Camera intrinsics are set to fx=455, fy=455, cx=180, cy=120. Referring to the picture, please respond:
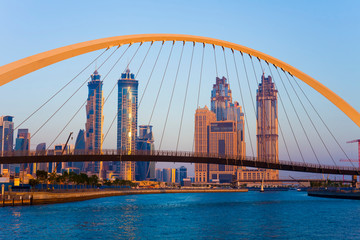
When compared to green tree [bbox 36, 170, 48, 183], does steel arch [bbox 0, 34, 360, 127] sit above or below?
above

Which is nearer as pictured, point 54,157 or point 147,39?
point 147,39

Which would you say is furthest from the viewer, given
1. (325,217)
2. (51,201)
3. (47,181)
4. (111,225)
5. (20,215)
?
(47,181)

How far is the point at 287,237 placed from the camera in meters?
37.8

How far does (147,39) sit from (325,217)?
1239 inches

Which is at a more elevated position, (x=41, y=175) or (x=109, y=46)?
(x=109, y=46)

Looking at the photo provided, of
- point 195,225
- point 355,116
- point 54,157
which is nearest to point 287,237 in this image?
point 195,225

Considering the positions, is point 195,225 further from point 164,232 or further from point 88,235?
point 88,235

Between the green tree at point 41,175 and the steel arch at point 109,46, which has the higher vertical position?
the steel arch at point 109,46

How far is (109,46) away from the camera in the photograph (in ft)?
115

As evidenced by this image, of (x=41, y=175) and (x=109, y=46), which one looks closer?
(x=109, y=46)

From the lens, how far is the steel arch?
22.9 metres

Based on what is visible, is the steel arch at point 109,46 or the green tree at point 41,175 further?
the green tree at point 41,175

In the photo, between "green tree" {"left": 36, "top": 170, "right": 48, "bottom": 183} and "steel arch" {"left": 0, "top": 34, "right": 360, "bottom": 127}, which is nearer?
"steel arch" {"left": 0, "top": 34, "right": 360, "bottom": 127}

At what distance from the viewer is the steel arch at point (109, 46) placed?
902 inches
